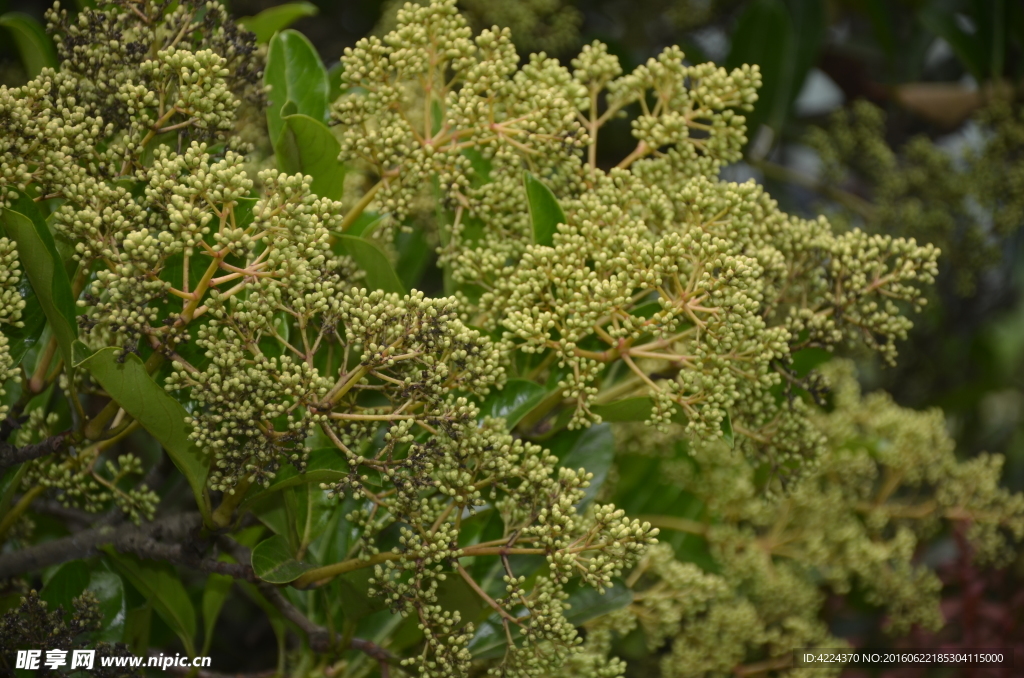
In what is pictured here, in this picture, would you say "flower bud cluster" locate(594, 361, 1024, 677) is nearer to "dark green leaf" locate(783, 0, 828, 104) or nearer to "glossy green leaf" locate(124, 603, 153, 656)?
"glossy green leaf" locate(124, 603, 153, 656)

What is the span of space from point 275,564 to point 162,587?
282 mm

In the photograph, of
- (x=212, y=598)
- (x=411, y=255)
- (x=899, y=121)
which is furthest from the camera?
(x=899, y=121)

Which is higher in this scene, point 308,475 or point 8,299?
point 8,299

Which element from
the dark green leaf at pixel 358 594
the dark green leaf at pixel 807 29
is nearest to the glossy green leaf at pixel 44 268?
the dark green leaf at pixel 358 594

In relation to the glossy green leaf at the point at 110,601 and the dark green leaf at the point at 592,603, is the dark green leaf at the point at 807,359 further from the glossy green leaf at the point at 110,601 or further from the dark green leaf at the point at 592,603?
the glossy green leaf at the point at 110,601

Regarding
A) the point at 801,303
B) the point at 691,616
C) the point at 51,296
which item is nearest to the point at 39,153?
the point at 51,296

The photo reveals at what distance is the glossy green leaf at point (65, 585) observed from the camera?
1.05m

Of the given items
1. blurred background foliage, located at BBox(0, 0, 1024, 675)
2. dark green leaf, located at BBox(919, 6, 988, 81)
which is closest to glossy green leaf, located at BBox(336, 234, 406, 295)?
blurred background foliage, located at BBox(0, 0, 1024, 675)

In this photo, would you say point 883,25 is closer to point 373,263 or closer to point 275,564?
point 373,263

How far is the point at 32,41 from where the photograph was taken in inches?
48.5

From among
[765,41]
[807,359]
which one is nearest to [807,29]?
[765,41]

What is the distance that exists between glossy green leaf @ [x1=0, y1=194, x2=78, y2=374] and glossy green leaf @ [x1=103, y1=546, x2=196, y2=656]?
310 millimetres

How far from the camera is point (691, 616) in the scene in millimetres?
1420

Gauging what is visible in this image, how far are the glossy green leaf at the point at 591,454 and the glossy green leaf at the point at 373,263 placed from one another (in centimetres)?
31
